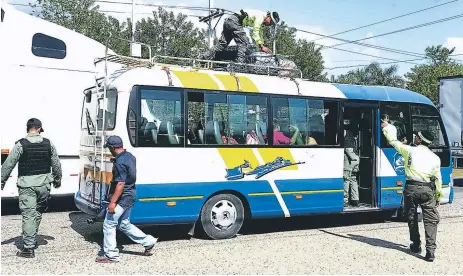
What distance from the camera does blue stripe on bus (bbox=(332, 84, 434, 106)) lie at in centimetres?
1047

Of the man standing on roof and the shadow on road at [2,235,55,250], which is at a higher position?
the man standing on roof

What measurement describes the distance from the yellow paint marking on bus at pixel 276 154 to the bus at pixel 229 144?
0.06 ft

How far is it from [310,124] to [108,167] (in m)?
3.89

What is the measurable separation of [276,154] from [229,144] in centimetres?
96

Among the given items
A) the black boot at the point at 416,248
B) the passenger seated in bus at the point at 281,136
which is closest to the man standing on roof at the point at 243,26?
the passenger seated in bus at the point at 281,136

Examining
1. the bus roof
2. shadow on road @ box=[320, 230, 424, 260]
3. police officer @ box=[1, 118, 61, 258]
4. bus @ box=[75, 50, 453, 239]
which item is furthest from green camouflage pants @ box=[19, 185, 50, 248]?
shadow on road @ box=[320, 230, 424, 260]

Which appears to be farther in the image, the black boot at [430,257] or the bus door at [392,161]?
the bus door at [392,161]

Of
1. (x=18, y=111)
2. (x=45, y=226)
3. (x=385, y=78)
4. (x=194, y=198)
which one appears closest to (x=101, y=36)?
(x=18, y=111)

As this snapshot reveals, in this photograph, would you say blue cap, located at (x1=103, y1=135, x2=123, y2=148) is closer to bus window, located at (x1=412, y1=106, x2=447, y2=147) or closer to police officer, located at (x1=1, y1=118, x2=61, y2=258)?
police officer, located at (x1=1, y1=118, x2=61, y2=258)

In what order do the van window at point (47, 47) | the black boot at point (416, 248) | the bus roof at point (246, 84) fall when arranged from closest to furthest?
the black boot at point (416, 248) → the bus roof at point (246, 84) → the van window at point (47, 47)

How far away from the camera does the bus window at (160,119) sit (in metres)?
8.20

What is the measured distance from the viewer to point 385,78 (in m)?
51.2

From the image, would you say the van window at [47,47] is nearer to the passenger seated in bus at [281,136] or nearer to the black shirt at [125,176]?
the black shirt at [125,176]

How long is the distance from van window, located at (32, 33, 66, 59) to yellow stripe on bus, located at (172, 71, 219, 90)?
150 inches
